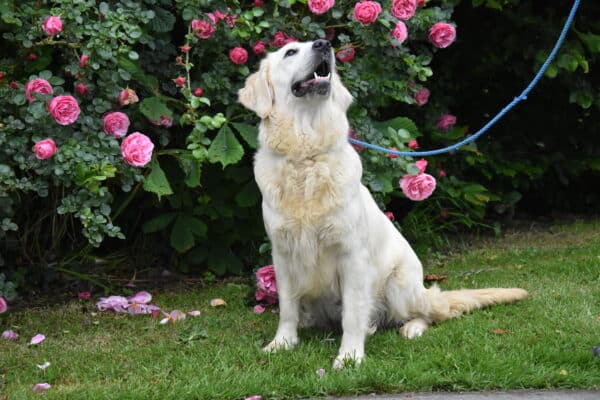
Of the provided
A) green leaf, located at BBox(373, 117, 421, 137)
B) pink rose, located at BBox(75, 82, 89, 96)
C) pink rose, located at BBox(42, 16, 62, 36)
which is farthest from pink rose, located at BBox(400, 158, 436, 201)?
pink rose, located at BBox(42, 16, 62, 36)

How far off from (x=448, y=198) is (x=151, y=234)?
236 centimetres

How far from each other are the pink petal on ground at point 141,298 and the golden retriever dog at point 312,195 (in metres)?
1.23

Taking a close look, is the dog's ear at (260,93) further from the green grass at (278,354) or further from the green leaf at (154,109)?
the green grass at (278,354)

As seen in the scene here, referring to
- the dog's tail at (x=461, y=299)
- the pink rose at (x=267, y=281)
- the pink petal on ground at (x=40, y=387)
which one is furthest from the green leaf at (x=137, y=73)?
the dog's tail at (x=461, y=299)

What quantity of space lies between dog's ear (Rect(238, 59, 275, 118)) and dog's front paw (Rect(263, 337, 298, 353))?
1051 mm

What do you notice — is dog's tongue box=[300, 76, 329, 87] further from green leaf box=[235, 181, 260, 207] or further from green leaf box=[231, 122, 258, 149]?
green leaf box=[235, 181, 260, 207]

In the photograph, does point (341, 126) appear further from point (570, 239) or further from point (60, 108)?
point (570, 239)

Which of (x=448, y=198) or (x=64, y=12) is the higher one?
(x=64, y=12)

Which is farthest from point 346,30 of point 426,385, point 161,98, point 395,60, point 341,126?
point 426,385

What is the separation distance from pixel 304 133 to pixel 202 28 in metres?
1.17

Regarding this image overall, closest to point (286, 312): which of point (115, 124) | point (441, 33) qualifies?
point (115, 124)

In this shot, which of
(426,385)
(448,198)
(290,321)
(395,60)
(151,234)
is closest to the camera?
(426,385)

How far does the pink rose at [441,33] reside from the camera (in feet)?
15.5

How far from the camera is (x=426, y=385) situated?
3.05 metres
